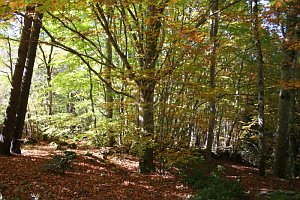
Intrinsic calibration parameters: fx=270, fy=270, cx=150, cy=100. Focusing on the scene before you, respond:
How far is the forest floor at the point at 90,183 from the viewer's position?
6.34 meters

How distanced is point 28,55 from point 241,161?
1434cm

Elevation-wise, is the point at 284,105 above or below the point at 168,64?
below

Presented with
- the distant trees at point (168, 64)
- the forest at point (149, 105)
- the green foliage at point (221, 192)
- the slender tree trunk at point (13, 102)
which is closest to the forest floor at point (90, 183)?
the forest at point (149, 105)

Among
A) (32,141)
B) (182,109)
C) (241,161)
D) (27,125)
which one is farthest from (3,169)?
(27,125)

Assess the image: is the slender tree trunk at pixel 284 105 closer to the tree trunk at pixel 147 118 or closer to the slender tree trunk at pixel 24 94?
the tree trunk at pixel 147 118

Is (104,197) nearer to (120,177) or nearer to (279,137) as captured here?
(120,177)

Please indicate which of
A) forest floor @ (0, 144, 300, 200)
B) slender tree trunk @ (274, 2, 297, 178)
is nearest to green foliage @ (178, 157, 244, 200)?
forest floor @ (0, 144, 300, 200)

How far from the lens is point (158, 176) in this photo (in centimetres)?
895

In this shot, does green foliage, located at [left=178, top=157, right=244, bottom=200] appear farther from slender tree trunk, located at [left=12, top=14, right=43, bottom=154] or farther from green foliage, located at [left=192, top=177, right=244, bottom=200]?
slender tree trunk, located at [left=12, top=14, right=43, bottom=154]

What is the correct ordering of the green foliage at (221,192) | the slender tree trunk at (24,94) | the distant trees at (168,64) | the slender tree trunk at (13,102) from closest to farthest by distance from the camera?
1. the green foliage at (221,192)
2. the distant trees at (168,64)
3. the slender tree trunk at (13,102)
4. the slender tree trunk at (24,94)

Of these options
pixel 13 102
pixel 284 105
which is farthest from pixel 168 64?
pixel 13 102

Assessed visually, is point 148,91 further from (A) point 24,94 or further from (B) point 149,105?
(A) point 24,94

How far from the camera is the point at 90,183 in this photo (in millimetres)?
7566

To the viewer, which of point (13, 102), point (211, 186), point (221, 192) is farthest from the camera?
point (13, 102)
